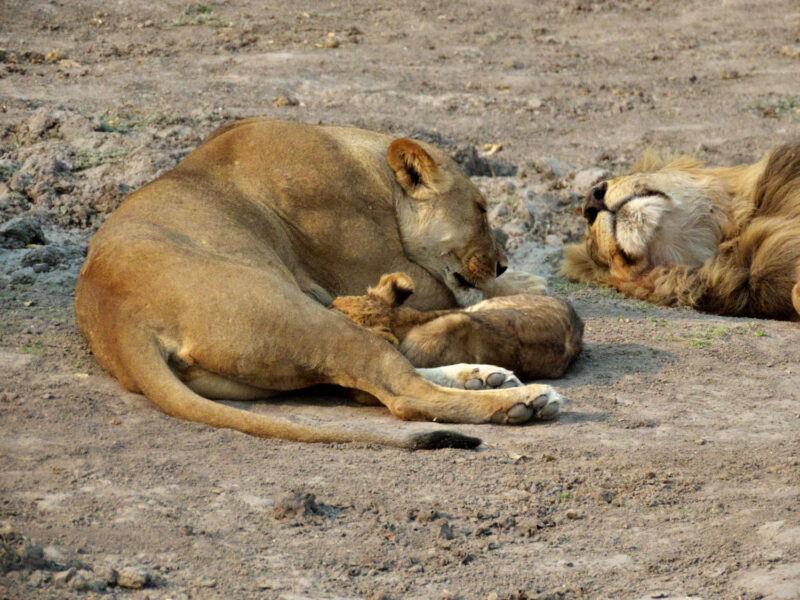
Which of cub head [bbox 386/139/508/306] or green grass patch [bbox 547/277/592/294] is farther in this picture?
green grass patch [bbox 547/277/592/294]

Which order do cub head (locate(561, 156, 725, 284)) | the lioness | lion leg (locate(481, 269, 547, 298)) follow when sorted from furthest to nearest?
cub head (locate(561, 156, 725, 284)) → lion leg (locate(481, 269, 547, 298)) → the lioness

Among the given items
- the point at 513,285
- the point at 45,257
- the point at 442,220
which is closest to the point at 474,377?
the point at 442,220

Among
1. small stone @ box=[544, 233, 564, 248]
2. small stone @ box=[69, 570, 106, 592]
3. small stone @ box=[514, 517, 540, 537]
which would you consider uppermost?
small stone @ box=[69, 570, 106, 592]

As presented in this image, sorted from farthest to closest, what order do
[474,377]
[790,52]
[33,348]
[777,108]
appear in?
1. [790,52]
2. [777,108]
3. [33,348]
4. [474,377]

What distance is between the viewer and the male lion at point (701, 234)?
5.98 meters

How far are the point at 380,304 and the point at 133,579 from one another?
1999mm

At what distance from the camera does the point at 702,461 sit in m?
3.69

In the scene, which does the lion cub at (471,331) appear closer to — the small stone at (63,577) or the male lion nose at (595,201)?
the male lion nose at (595,201)

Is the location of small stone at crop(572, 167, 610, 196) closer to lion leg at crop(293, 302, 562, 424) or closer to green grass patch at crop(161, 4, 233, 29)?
lion leg at crop(293, 302, 562, 424)

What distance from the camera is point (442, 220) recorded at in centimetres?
504

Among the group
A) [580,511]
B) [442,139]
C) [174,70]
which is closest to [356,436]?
[580,511]

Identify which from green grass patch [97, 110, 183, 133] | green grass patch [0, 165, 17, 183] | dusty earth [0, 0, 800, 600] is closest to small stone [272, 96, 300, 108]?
dusty earth [0, 0, 800, 600]

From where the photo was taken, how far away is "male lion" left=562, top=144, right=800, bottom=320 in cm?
598

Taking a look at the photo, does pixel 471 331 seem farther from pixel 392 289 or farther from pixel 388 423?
pixel 388 423
